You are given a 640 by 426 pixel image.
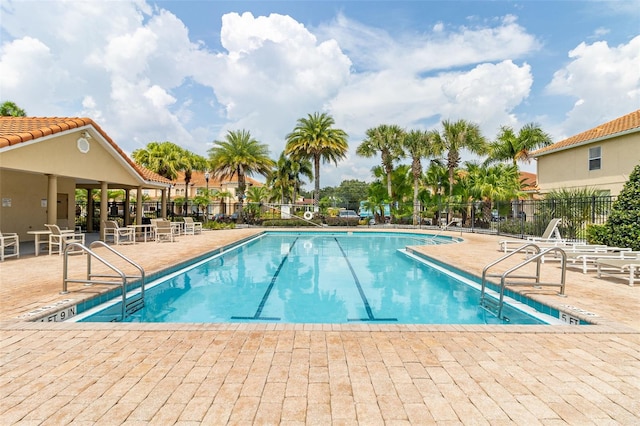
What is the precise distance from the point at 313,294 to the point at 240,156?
23.2 m

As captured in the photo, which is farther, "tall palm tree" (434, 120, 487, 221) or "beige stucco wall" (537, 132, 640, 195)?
"tall palm tree" (434, 120, 487, 221)

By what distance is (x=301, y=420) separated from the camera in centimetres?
227

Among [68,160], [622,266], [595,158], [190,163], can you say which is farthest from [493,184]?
[190,163]

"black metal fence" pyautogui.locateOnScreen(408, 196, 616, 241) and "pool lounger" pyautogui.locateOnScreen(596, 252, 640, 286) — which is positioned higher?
"black metal fence" pyautogui.locateOnScreen(408, 196, 616, 241)

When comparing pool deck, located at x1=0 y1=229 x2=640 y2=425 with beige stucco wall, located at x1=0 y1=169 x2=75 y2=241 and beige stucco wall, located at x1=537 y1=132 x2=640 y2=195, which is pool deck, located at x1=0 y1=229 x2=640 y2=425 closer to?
beige stucco wall, located at x1=0 y1=169 x2=75 y2=241

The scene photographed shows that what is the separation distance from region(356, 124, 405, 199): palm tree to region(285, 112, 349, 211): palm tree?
227cm

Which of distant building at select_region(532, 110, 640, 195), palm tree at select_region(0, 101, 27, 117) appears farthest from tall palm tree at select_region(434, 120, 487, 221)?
palm tree at select_region(0, 101, 27, 117)

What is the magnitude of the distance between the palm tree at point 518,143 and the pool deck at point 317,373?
24.6 m

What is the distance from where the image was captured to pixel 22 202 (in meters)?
13.6

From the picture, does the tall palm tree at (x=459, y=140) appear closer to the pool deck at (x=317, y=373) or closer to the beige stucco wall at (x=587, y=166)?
the beige stucco wall at (x=587, y=166)

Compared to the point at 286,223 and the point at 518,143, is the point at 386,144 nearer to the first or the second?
the point at 518,143

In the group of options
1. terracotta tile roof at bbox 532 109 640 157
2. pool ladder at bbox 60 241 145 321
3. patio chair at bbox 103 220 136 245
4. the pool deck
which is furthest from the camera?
terracotta tile roof at bbox 532 109 640 157

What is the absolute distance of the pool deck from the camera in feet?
7.73

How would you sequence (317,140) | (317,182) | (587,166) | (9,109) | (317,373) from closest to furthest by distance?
1. (317,373)
2. (587,166)
3. (9,109)
4. (317,140)
5. (317,182)
